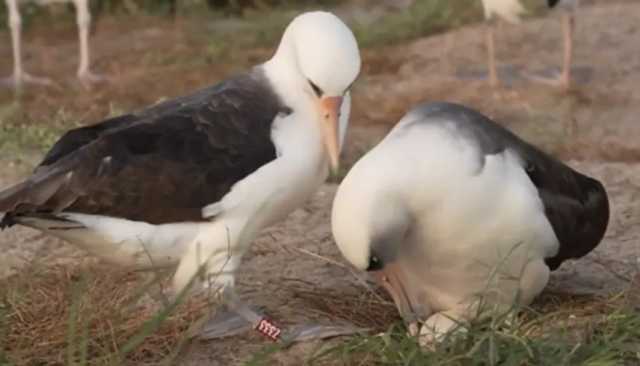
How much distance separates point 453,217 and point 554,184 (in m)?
0.51

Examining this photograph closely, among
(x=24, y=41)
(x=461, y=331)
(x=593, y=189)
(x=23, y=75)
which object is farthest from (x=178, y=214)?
(x=24, y=41)

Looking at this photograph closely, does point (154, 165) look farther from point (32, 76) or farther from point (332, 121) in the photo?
point (32, 76)

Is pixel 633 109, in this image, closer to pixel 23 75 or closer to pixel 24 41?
pixel 23 75

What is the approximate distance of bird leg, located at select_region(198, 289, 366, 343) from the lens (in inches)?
159

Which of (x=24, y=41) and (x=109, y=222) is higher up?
(x=109, y=222)

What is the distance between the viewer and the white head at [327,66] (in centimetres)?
405

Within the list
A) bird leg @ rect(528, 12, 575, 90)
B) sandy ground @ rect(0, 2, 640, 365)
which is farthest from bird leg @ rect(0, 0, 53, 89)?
bird leg @ rect(528, 12, 575, 90)

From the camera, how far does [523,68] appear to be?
31.4 feet

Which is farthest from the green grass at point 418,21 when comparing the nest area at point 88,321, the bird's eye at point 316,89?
the nest area at point 88,321

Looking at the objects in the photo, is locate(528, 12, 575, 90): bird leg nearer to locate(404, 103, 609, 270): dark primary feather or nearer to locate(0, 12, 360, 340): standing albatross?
locate(404, 103, 609, 270): dark primary feather

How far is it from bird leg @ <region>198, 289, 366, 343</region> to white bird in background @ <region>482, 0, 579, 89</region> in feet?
16.1

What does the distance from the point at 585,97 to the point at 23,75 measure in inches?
146

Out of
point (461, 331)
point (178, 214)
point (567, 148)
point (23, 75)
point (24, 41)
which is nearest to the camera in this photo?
point (461, 331)

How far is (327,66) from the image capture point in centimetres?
407
